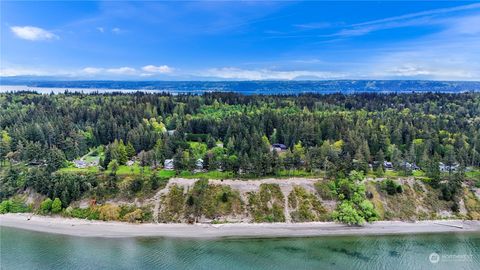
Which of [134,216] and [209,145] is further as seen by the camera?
[209,145]

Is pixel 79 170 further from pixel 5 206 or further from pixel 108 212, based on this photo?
pixel 108 212

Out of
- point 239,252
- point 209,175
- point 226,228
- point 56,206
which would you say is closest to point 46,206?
point 56,206

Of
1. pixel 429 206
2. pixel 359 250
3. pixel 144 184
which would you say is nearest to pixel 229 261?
pixel 359 250

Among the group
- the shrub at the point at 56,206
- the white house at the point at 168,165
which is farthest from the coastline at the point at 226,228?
the white house at the point at 168,165

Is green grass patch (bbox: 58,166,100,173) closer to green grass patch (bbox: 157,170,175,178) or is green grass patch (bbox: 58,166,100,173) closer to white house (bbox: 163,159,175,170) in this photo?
green grass patch (bbox: 157,170,175,178)

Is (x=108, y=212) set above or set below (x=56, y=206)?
below

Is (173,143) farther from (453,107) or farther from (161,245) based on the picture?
(453,107)
